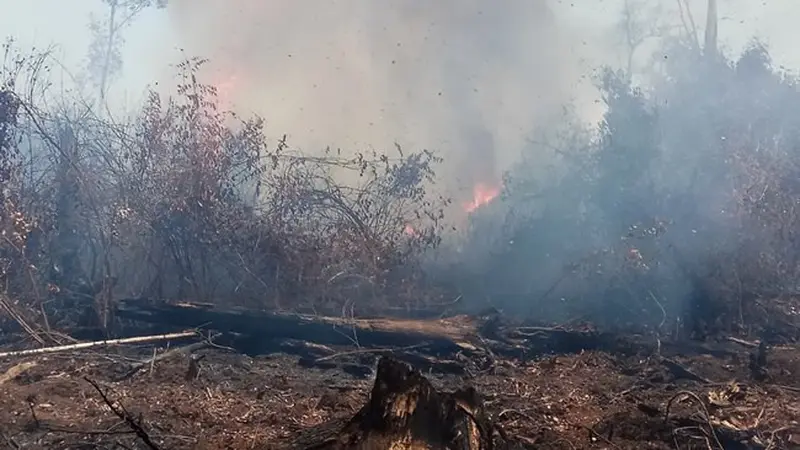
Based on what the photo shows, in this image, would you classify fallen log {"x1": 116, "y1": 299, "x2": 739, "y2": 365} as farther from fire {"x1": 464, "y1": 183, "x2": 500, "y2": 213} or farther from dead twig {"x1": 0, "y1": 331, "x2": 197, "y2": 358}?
fire {"x1": 464, "y1": 183, "x2": 500, "y2": 213}

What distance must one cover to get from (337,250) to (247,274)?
5.42 ft

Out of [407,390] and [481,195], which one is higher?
[481,195]

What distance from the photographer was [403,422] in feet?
12.8

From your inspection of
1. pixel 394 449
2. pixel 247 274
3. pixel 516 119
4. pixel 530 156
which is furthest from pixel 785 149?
pixel 394 449

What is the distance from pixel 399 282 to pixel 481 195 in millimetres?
6506

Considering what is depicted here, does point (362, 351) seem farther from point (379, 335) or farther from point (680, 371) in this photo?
point (680, 371)

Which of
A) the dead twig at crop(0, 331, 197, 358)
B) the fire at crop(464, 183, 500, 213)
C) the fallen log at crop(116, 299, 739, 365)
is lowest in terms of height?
the dead twig at crop(0, 331, 197, 358)

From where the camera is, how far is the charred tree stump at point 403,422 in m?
3.85

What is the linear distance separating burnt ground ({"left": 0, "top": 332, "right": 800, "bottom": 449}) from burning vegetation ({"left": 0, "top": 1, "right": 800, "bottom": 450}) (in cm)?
3

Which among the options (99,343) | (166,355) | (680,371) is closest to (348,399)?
(166,355)

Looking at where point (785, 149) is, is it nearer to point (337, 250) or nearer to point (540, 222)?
point (540, 222)

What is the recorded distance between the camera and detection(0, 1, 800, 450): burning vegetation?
209 inches

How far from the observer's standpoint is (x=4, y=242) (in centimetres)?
910

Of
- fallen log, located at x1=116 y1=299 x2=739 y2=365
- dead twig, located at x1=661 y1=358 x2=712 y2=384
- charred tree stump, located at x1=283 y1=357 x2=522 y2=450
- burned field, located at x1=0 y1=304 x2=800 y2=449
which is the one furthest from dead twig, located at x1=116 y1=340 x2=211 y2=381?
dead twig, located at x1=661 y1=358 x2=712 y2=384
